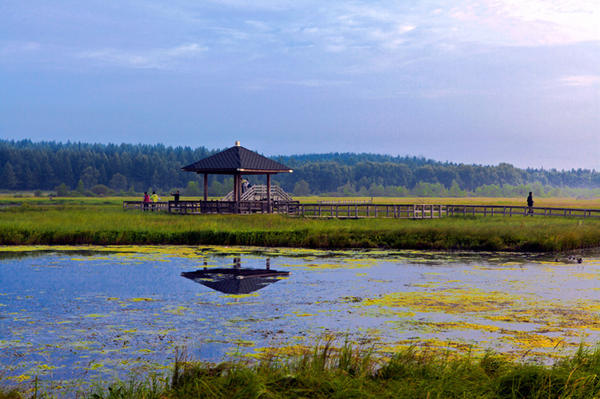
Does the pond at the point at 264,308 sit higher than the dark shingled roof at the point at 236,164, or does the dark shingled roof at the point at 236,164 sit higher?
the dark shingled roof at the point at 236,164

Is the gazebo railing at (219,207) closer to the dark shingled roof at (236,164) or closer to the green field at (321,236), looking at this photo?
the dark shingled roof at (236,164)

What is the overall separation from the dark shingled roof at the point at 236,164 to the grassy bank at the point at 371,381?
1307 inches

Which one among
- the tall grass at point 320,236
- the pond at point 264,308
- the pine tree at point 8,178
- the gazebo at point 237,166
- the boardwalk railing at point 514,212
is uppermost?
the pine tree at point 8,178

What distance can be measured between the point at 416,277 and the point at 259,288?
4.68 metres

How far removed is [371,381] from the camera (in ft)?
24.5

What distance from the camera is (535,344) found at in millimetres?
10047

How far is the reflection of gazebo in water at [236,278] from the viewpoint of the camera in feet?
51.1

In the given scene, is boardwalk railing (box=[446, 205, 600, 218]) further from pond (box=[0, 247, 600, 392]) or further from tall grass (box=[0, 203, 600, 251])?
pond (box=[0, 247, 600, 392])

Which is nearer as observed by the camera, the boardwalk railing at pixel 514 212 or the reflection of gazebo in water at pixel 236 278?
the reflection of gazebo in water at pixel 236 278

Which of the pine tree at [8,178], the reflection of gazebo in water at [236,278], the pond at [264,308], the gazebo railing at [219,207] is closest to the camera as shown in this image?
the pond at [264,308]

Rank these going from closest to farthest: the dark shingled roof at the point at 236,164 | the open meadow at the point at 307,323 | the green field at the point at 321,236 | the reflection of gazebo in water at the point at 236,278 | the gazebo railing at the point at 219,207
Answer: the open meadow at the point at 307,323 < the reflection of gazebo in water at the point at 236,278 < the green field at the point at 321,236 < the gazebo railing at the point at 219,207 < the dark shingled roof at the point at 236,164

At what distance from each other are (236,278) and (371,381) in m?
10.1

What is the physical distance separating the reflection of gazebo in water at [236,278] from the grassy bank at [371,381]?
7271 mm

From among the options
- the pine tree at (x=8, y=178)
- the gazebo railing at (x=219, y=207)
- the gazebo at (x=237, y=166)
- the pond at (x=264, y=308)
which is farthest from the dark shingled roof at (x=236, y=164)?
the pine tree at (x=8, y=178)
